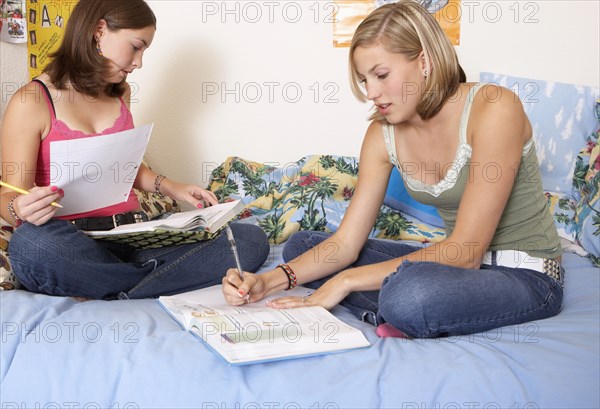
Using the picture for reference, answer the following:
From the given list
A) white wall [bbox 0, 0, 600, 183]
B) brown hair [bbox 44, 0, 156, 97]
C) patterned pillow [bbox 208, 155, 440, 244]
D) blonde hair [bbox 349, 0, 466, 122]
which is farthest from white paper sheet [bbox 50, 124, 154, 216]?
white wall [bbox 0, 0, 600, 183]

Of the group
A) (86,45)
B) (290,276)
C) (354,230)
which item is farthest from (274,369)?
(86,45)

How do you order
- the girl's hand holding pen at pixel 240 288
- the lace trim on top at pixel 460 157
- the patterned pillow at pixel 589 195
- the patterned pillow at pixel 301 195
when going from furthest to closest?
the patterned pillow at pixel 301 195, the patterned pillow at pixel 589 195, the lace trim on top at pixel 460 157, the girl's hand holding pen at pixel 240 288

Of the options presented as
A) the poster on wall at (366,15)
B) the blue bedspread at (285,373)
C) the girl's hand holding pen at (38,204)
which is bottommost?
the blue bedspread at (285,373)

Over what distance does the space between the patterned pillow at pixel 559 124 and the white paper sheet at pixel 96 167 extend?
1.23 meters

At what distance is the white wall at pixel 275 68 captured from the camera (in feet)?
7.32

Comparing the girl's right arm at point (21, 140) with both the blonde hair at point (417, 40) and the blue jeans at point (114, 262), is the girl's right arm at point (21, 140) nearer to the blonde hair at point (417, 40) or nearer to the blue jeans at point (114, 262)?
the blue jeans at point (114, 262)

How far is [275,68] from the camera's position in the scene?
2297mm

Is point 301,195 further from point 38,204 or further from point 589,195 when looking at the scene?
point 38,204

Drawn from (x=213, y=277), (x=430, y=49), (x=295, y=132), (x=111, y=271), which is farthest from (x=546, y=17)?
(x=111, y=271)

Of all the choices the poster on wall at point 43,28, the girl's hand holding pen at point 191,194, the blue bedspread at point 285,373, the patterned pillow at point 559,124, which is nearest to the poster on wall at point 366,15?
the patterned pillow at point 559,124

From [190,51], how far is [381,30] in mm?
1177

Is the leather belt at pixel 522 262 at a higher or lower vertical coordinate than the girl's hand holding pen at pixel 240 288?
higher

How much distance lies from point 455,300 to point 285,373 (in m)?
0.29

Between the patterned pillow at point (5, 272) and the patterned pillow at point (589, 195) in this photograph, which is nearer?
the patterned pillow at point (5, 272)
